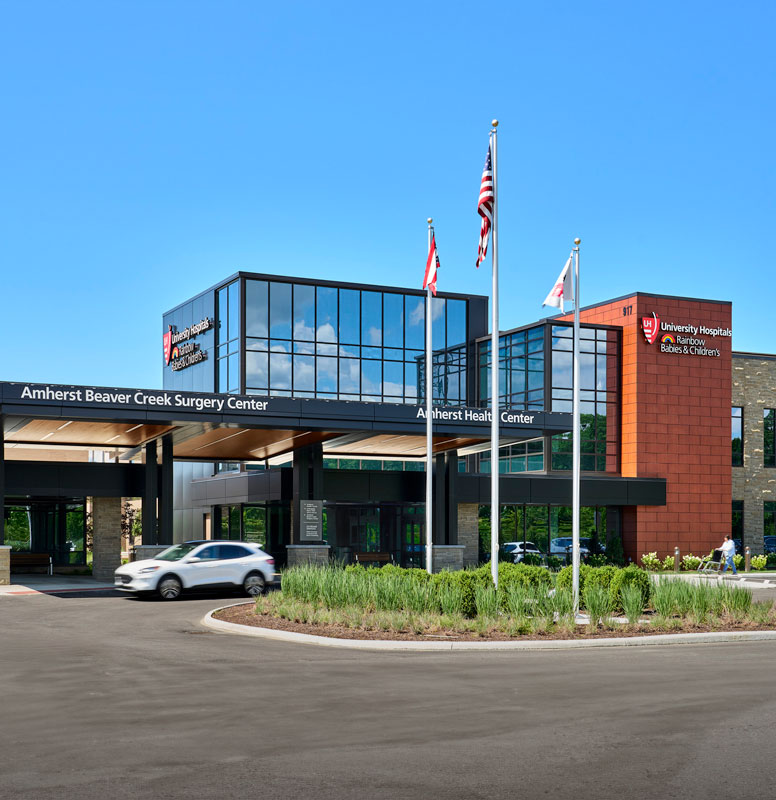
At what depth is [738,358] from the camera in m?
53.8

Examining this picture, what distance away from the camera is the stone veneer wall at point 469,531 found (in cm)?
4388

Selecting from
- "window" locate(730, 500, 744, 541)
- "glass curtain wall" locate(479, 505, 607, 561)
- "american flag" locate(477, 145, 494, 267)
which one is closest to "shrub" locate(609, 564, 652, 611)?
"american flag" locate(477, 145, 494, 267)

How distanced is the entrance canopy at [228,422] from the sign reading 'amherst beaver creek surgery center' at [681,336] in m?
13.5

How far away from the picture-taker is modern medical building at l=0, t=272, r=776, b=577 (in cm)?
3769

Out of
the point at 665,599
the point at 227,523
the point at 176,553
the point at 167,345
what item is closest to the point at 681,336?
the point at 227,523

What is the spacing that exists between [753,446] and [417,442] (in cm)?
2219

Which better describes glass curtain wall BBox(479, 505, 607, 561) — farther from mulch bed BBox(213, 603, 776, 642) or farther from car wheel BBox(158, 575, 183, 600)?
mulch bed BBox(213, 603, 776, 642)

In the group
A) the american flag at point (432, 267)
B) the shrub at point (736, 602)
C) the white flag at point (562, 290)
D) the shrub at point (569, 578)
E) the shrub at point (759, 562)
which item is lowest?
the shrub at point (759, 562)

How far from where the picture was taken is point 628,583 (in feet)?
67.9

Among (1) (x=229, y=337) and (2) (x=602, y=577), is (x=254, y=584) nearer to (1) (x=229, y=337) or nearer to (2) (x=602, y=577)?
(2) (x=602, y=577)

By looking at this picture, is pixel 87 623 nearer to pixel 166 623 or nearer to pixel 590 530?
pixel 166 623

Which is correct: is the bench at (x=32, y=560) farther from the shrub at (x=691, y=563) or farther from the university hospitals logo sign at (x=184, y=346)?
the shrub at (x=691, y=563)

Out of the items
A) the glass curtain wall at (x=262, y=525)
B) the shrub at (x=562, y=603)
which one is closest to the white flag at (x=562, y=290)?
the shrub at (x=562, y=603)

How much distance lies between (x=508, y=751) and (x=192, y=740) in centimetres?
271
